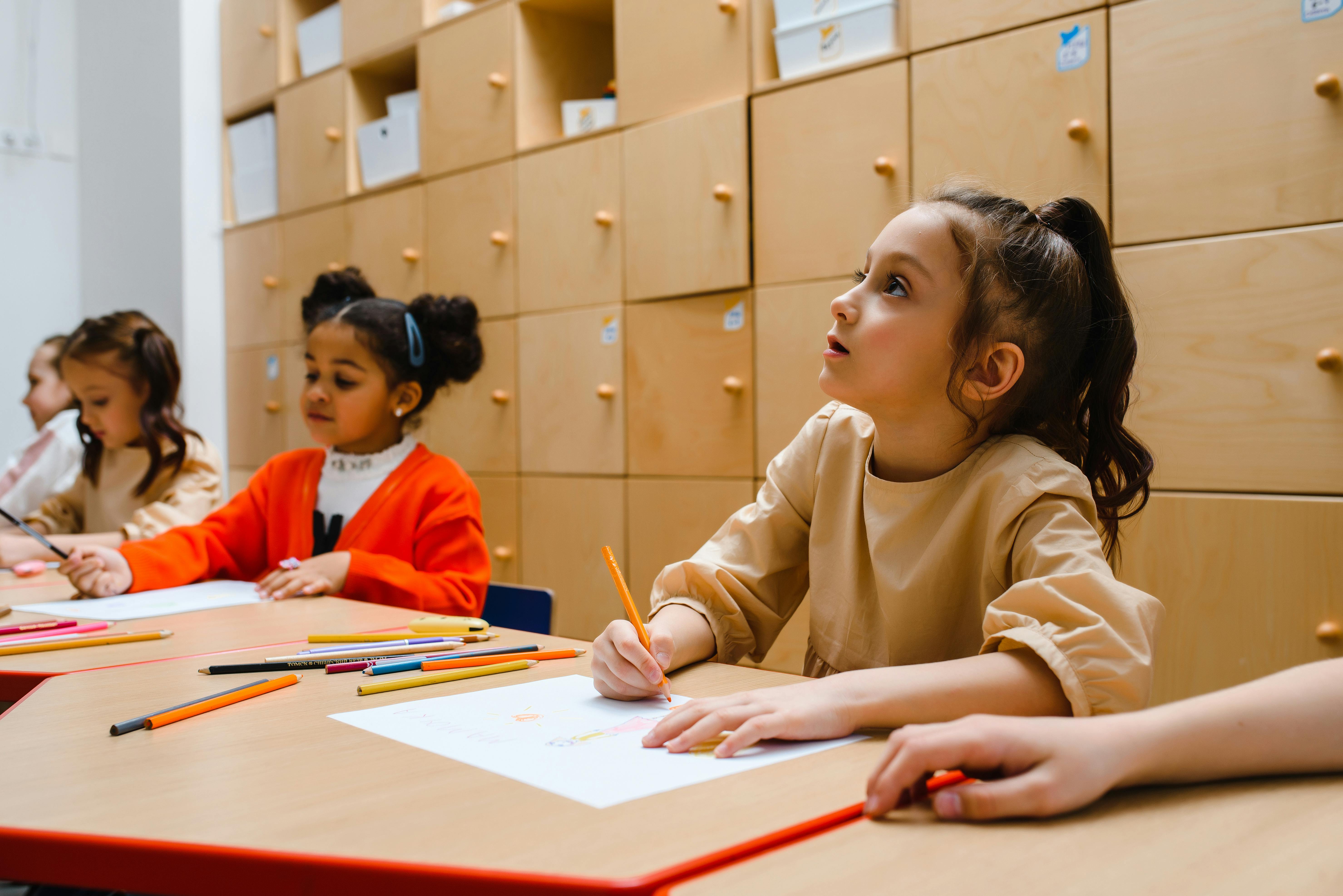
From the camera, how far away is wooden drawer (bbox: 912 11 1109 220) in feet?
6.09

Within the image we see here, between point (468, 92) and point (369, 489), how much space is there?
1749 millimetres

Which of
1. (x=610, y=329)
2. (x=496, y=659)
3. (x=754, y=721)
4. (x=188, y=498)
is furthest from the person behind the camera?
(x=610, y=329)

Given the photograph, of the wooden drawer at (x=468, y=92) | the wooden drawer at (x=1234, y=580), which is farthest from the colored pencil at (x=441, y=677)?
the wooden drawer at (x=468, y=92)

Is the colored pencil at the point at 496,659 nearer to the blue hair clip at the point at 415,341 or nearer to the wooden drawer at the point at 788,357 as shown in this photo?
the blue hair clip at the point at 415,341

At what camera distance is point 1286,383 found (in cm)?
165

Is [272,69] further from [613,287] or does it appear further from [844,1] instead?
[844,1]

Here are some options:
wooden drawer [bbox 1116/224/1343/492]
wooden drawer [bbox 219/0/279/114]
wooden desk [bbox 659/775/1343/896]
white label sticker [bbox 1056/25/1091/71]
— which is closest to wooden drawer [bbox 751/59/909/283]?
white label sticker [bbox 1056/25/1091/71]

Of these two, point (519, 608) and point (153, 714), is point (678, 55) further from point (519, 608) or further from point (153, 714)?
point (153, 714)

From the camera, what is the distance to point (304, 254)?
361cm

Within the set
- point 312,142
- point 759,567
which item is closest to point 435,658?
point 759,567

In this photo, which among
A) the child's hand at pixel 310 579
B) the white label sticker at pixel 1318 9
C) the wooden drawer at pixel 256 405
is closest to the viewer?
the child's hand at pixel 310 579

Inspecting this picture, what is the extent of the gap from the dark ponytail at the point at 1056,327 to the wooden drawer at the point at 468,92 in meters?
2.19

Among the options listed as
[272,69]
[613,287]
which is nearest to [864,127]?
[613,287]

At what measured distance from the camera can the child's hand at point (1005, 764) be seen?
0.51 metres
